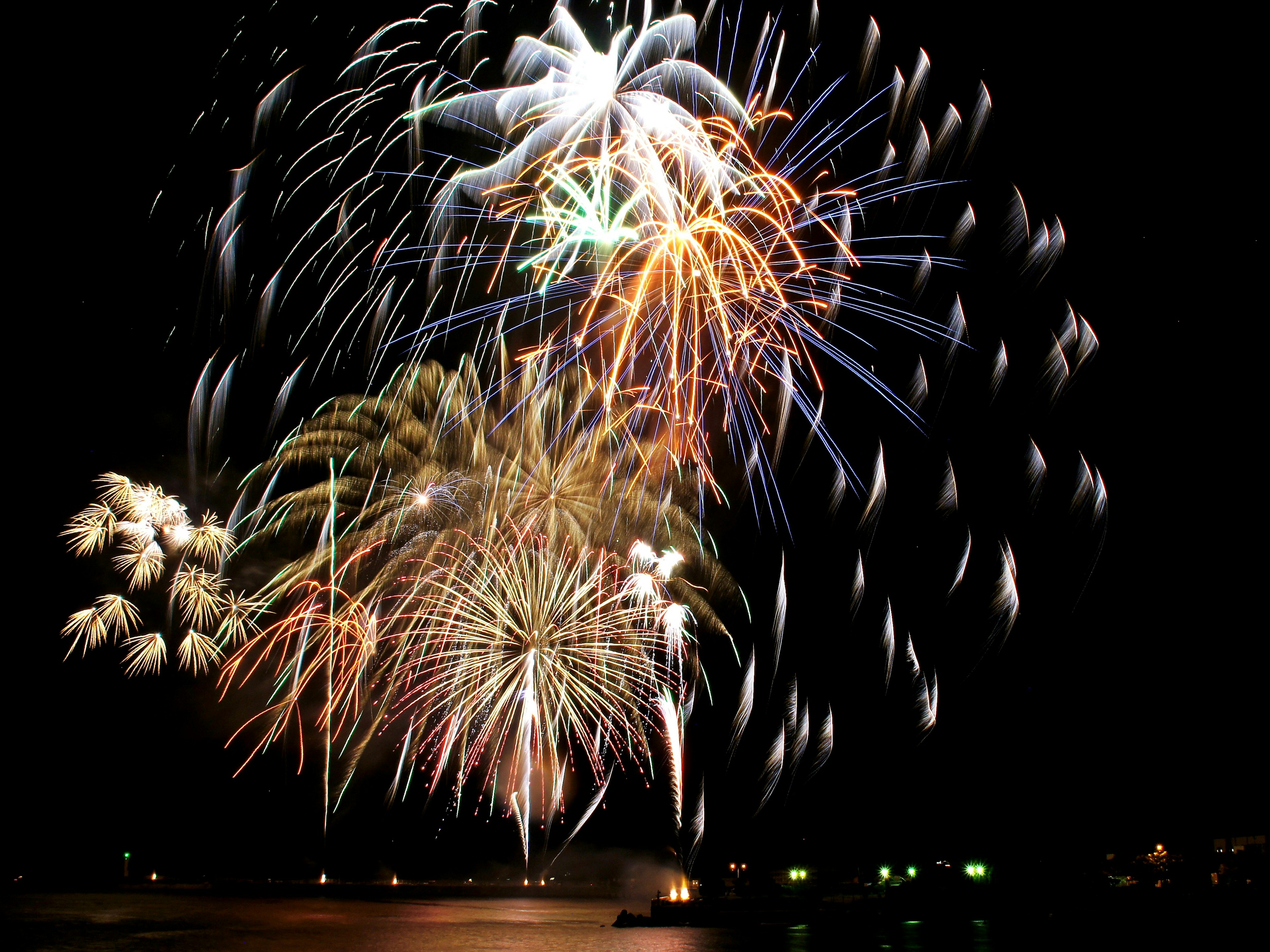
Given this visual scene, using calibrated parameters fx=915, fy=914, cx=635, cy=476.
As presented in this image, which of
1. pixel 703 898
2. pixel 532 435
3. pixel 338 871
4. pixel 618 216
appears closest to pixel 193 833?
pixel 338 871

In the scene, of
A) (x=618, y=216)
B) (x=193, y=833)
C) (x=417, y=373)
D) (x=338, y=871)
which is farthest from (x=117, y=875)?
(x=618, y=216)

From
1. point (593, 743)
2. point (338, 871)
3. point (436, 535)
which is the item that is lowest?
point (338, 871)

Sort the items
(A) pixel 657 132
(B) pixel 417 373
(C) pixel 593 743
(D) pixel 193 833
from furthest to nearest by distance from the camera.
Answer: (D) pixel 193 833 < (C) pixel 593 743 < (B) pixel 417 373 < (A) pixel 657 132

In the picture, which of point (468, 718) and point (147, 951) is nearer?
point (468, 718)

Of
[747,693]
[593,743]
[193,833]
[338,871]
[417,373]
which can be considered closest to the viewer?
[417,373]

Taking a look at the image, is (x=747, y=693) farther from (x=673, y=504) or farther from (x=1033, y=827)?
(x=1033, y=827)

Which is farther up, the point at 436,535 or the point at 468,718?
the point at 436,535
